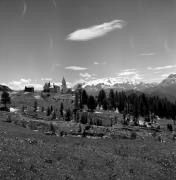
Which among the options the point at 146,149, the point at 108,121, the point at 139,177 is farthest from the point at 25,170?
the point at 108,121

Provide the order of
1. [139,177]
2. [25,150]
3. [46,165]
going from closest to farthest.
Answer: [46,165] < [139,177] < [25,150]

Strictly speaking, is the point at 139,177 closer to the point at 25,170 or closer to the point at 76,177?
the point at 76,177

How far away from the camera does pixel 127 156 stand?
28.7m

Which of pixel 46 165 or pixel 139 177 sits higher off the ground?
pixel 46 165

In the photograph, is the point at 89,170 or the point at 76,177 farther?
the point at 89,170

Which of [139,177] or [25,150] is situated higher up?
[25,150]

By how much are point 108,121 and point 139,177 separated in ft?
485

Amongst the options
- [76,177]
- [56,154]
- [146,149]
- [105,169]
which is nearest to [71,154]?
[56,154]

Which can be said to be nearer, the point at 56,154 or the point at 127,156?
the point at 56,154

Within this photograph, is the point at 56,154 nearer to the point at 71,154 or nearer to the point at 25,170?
the point at 71,154

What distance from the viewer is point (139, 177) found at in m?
22.1

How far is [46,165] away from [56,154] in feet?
12.2

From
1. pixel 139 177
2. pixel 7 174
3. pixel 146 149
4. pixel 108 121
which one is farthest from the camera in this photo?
pixel 108 121

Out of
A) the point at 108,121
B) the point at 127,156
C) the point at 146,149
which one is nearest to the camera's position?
the point at 127,156
